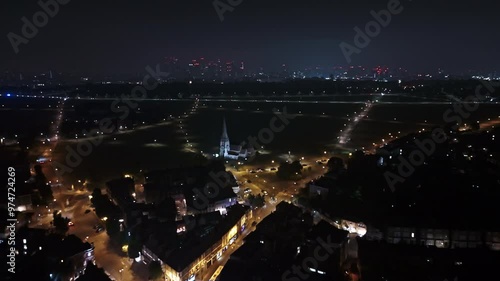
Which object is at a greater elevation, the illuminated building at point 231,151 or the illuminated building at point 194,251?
the illuminated building at point 231,151

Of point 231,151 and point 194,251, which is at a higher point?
point 231,151

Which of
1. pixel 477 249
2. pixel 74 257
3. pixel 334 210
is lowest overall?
pixel 477 249

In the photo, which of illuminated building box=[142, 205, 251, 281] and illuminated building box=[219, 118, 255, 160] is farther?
illuminated building box=[219, 118, 255, 160]

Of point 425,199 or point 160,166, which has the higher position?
point 160,166

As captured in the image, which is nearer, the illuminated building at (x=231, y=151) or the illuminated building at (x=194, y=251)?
the illuminated building at (x=194, y=251)

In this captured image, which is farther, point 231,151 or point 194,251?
point 231,151

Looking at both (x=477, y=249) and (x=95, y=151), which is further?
(x=95, y=151)

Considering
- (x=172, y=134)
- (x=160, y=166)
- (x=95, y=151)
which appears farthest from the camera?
(x=172, y=134)

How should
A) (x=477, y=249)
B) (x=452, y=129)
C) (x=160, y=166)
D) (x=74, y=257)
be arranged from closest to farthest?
(x=74, y=257)
(x=477, y=249)
(x=160, y=166)
(x=452, y=129)

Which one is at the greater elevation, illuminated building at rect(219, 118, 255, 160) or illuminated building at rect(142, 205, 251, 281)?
illuminated building at rect(219, 118, 255, 160)

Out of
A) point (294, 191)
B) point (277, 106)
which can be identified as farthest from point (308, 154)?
point (277, 106)

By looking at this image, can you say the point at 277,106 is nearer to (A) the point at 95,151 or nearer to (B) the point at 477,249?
(A) the point at 95,151
